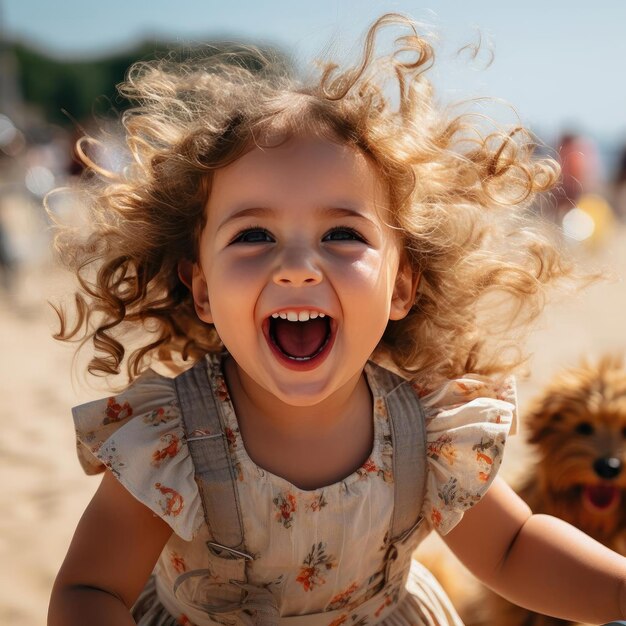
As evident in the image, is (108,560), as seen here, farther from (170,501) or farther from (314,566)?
(314,566)

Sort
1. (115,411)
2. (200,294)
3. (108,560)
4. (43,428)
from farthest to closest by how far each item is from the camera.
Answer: (43,428), (200,294), (115,411), (108,560)

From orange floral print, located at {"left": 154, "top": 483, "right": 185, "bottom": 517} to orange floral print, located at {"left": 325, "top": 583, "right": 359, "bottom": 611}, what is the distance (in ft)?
1.42

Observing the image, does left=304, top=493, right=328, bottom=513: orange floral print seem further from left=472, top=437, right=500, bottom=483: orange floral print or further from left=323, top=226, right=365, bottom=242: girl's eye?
left=323, top=226, right=365, bottom=242: girl's eye

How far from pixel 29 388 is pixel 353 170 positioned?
3889 millimetres

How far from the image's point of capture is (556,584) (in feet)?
5.57

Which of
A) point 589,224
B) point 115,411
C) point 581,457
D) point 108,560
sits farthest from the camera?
point 589,224

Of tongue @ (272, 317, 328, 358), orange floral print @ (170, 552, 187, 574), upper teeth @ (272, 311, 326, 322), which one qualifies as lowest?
orange floral print @ (170, 552, 187, 574)

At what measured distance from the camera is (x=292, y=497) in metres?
1.69

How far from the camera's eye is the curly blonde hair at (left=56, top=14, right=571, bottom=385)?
6.13 feet

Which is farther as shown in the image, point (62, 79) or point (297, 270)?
point (62, 79)

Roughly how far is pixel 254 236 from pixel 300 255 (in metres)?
0.13

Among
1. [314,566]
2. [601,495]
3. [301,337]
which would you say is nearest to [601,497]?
[601,495]

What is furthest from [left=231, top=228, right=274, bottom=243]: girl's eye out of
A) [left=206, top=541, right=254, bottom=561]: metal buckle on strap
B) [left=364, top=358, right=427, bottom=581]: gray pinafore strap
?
[left=206, top=541, right=254, bottom=561]: metal buckle on strap

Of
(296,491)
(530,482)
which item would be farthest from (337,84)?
(530,482)
